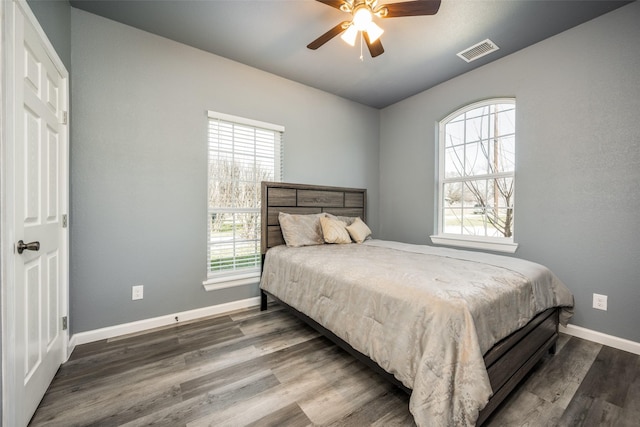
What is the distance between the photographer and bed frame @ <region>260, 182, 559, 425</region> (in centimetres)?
139

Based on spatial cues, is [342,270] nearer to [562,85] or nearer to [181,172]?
[181,172]

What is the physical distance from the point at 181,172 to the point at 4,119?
4.92ft

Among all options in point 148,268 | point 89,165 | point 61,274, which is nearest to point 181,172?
point 89,165

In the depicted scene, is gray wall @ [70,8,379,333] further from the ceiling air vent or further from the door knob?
the ceiling air vent

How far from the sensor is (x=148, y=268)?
247 cm

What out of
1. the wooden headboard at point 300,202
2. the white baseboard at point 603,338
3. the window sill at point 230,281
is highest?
the wooden headboard at point 300,202

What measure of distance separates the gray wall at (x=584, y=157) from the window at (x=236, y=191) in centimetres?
272

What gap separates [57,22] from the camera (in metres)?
1.84

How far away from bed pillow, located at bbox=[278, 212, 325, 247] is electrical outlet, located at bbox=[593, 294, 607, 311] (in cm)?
258

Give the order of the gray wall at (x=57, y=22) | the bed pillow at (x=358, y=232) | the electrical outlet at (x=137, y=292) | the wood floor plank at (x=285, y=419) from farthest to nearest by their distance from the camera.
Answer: the bed pillow at (x=358, y=232) < the electrical outlet at (x=137, y=292) < the gray wall at (x=57, y=22) < the wood floor plank at (x=285, y=419)

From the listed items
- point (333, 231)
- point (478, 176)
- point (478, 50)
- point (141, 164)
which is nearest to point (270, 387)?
point (333, 231)

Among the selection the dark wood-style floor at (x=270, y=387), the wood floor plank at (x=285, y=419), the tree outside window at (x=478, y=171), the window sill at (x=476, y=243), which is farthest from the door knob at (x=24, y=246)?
the tree outside window at (x=478, y=171)

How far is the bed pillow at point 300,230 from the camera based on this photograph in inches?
116

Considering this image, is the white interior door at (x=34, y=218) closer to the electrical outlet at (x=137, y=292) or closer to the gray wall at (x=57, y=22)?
the gray wall at (x=57, y=22)
